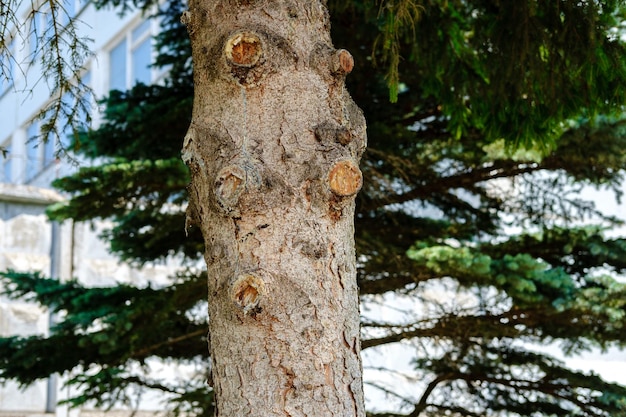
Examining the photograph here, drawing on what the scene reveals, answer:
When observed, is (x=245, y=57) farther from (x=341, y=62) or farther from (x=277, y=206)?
(x=277, y=206)

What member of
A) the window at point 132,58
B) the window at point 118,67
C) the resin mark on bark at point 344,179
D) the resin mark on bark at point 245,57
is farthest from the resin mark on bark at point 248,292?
the window at point 118,67

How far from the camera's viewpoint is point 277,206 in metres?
2.57

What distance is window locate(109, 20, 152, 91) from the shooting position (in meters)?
16.2

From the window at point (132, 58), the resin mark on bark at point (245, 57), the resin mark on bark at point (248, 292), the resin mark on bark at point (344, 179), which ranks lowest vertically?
the resin mark on bark at point (248, 292)

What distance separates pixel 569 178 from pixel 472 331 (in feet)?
5.99

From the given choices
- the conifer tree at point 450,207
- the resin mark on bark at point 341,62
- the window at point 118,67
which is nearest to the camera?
the resin mark on bark at point 341,62

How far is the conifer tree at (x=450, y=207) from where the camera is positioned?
5.19 metres

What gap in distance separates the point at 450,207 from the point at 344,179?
17.5 feet

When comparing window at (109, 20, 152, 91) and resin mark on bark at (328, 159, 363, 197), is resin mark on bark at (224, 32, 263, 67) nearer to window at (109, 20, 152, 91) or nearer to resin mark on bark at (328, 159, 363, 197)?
resin mark on bark at (328, 159, 363, 197)

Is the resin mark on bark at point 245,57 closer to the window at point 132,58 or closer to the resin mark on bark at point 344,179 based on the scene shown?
the resin mark on bark at point 344,179

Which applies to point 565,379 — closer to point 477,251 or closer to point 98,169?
point 477,251

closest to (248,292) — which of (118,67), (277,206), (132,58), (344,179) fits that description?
(277,206)

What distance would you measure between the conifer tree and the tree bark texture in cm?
224

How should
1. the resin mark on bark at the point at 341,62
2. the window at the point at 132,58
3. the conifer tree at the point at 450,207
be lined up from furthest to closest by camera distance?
1. the window at the point at 132,58
2. the conifer tree at the point at 450,207
3. the resin mark on bark at the point at 341,62
